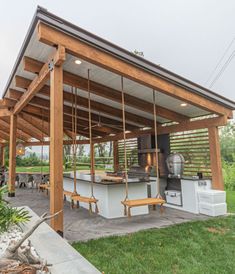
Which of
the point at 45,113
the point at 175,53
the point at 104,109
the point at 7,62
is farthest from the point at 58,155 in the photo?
the point at 175,53

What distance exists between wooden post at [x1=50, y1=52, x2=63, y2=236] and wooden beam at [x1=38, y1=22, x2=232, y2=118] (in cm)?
41

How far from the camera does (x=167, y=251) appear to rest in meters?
3.12

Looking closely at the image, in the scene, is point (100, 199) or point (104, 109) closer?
point (100, 199)

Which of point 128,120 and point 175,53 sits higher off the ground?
point 175,53

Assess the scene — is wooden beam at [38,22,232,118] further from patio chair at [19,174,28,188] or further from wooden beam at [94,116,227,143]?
patio chair at [19,174,28,188]

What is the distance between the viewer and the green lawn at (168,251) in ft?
8.68

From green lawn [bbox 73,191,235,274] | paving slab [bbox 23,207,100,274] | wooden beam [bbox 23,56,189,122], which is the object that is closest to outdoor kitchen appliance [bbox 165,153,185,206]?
wooden beam [bbox 23,56,189,122]

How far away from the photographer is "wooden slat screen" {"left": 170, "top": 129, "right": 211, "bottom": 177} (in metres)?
6.45

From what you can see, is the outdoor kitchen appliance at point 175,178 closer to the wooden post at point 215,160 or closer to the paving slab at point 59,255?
the wooden post at point 215,160

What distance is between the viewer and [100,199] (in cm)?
539

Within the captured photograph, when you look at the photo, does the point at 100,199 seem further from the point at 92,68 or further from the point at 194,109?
the point at 194,109

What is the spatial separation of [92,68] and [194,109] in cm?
312

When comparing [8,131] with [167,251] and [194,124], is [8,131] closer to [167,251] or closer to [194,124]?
[194,124]

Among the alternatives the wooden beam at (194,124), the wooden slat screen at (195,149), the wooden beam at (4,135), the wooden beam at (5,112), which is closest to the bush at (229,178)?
the wooden slat screen at (195,149)
